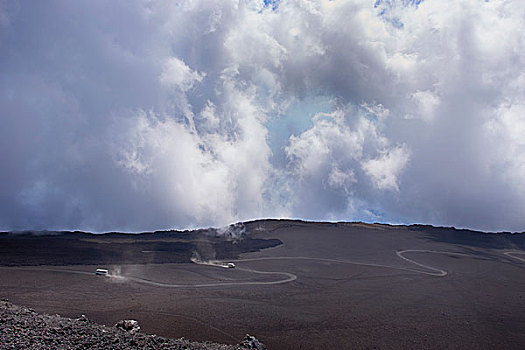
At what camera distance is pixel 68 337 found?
16.8 m

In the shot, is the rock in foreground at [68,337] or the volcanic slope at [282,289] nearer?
the rock in foreground at [68,337]

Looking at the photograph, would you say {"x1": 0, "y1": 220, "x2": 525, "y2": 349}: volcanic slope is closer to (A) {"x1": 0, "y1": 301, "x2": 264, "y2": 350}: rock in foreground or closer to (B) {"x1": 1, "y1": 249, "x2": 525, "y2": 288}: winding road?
(B) {"x1": 1, "y1": 249, "x2": 525, "y2": 288}: winding road

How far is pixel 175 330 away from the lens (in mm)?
21859

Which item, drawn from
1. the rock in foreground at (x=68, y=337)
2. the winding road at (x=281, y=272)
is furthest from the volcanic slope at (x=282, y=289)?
the rock in foreground at (x=68, y=337)

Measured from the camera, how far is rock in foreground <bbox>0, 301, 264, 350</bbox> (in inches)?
627

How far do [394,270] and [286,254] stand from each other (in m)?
13.0

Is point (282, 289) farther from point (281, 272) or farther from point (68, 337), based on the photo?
point (68, 337)

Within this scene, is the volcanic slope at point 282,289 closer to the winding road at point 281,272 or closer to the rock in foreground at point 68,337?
the winding road at point 281,272

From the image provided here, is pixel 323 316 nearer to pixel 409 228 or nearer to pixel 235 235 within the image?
pixel 235 235

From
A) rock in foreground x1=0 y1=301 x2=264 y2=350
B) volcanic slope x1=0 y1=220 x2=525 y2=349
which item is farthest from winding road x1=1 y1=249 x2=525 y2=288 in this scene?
rock in foreground x1=0 y1=301 x2=264 y2=350

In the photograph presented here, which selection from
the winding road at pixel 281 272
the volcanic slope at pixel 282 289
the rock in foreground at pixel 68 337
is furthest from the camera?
the winding road at pixel 281 272

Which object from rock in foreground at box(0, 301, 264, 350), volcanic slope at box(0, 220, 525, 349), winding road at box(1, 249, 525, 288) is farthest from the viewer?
winding road at box(1, 249, 525, 288)

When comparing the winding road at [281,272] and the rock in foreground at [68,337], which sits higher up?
the winding road at [281,272]

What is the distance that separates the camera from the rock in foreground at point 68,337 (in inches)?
627
